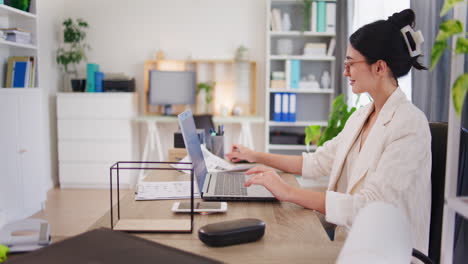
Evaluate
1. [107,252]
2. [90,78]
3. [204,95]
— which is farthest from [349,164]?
[90,78]

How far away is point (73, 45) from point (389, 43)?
167 inches

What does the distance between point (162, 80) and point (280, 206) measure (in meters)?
3.80

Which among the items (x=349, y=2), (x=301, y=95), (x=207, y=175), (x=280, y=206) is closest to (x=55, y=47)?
(x=301, y=95)

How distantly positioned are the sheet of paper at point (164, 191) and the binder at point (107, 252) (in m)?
0.68

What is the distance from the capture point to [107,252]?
74 cm

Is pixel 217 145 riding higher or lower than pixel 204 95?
lower

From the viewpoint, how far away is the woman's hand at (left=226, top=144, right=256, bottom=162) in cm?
208

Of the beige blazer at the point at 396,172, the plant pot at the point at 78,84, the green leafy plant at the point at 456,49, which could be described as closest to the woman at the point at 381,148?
the beige blazer at the point at 396,172

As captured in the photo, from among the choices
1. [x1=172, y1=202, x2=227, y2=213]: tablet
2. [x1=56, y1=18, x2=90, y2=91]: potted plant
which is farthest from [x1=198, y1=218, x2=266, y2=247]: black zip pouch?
[x1=56, y1=18, x2=90, y2=91]: potted plant

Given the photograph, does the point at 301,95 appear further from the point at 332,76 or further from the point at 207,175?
the point at 207,175

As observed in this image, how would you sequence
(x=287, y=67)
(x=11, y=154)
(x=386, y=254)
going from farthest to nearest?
(x=287, y=67) → (x=11, y=154) → (x=386, y=254)

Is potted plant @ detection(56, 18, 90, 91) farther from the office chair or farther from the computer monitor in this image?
the office chair

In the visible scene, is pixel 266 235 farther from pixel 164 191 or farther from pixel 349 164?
pixel 349 164

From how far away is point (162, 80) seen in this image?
4.97 meters
